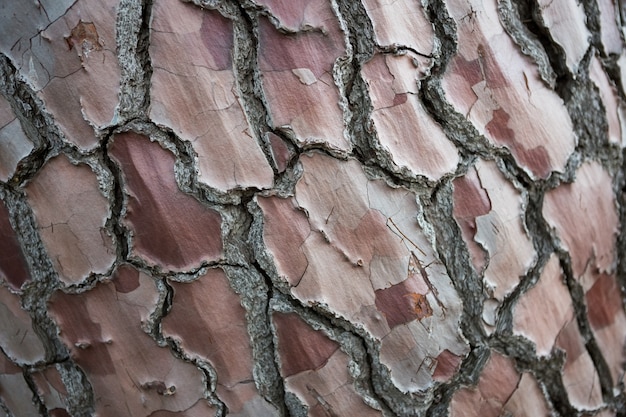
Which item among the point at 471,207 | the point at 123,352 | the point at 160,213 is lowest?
the point at 123,352

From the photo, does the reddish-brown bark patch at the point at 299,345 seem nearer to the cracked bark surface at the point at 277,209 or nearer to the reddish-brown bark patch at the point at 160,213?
the cracked bark surface at the point at 277,209

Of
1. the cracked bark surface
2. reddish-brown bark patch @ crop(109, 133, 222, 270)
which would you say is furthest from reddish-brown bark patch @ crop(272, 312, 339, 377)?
reddish-brown bark patch @ crop(109, 133, 222, 270)

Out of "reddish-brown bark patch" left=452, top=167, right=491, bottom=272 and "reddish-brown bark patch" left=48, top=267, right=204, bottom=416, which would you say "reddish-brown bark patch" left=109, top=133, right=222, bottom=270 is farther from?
"reddish-brown bark patch" left=452, top=167, right=491, bottom=272

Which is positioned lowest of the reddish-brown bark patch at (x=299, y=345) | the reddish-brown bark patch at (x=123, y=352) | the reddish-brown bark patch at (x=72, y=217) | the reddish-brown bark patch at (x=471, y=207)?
the reddish-brown bark patch at (x=123, y=352)

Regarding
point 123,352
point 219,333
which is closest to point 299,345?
point 219,333

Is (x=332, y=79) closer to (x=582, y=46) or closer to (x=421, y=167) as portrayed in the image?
(x=421, y=167)

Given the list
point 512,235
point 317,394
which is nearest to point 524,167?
point 512,235

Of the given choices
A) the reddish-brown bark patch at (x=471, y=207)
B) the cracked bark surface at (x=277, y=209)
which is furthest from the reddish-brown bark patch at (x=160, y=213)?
the reddish-brown bark patch at (x=471, y=207)

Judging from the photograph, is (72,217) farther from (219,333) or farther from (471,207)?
(471,207)

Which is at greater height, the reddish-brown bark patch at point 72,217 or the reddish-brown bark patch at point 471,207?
the reddish-brown bark patch at point 471,207
